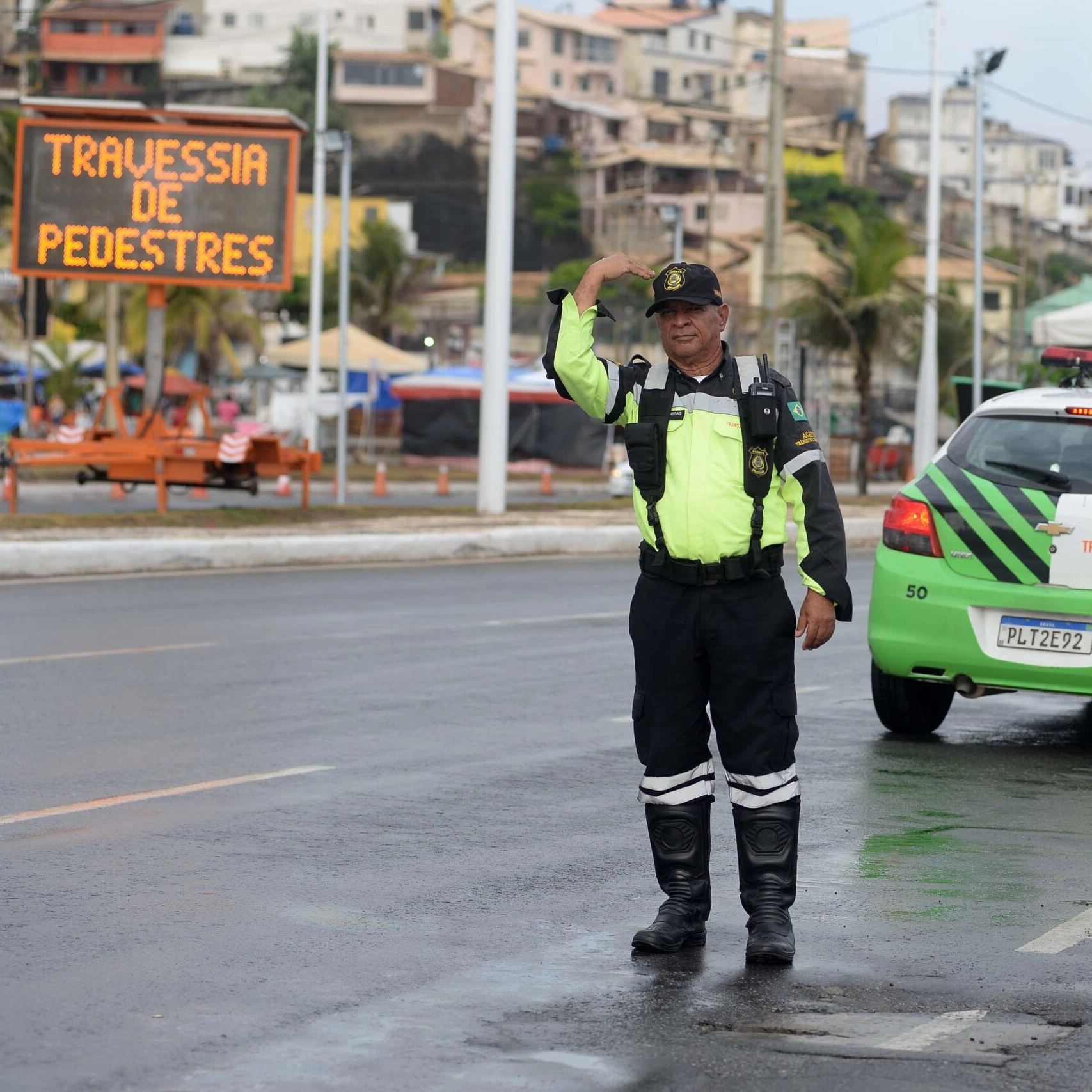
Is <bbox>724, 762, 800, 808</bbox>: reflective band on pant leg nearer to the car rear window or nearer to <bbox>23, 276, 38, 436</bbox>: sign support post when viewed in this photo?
the car rear window

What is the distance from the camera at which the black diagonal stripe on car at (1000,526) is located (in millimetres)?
9156

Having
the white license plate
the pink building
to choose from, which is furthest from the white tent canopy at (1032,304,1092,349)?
the pink building

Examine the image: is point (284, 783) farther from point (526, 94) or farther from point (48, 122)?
point (526, 94)

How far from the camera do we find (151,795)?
7.95 m

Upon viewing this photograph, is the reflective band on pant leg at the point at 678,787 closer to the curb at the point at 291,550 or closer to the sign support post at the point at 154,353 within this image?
the curb at the point at 291,550

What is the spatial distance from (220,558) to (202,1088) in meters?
15.3

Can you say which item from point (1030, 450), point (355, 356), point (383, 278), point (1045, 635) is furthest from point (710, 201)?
point (1045, 635)

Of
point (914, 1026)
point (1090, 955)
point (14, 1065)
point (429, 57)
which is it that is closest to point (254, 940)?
point (14, 1065)

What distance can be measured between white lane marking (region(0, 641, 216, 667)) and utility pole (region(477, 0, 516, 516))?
1271cm

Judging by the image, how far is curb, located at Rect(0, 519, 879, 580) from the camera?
18.2 metres

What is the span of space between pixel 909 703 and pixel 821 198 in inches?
3794

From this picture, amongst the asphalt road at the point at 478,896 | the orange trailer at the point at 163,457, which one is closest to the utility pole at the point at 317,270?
the orange trailer at the point at 163,457

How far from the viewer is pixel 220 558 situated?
19.4 metres

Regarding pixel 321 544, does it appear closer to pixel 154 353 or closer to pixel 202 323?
pixel 154 353
